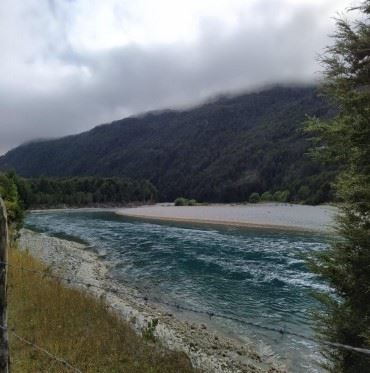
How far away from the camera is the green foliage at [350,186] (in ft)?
32.5

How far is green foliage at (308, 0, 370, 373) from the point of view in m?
9.91

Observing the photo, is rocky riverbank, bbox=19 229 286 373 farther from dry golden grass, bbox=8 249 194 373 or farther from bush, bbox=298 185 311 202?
bush, bbox=298 185 311 202

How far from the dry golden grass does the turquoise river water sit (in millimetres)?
5635

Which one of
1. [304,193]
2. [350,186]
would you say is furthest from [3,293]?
[304,193]

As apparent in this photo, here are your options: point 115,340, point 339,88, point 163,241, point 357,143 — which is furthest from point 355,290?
point 163,241

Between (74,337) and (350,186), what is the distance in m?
9.40

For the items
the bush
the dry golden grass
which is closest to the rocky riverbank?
the dry golden grass

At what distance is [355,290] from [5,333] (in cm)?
820

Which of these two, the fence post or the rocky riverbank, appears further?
the rocky riverbank

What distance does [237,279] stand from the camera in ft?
110

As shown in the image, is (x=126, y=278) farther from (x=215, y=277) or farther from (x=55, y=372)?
(x=55, y=372)

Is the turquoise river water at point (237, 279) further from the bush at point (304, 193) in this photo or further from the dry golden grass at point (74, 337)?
the bush at point (304, 193)

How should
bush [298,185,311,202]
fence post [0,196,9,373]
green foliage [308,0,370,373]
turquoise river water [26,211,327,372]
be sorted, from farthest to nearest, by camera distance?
bush [298,185,311,202], turquoise river water [26,211,327,372], green foliage [308,0,370,373], fence post [0,196,9,373]

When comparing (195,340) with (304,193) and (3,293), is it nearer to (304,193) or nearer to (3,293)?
→ (3,293)
